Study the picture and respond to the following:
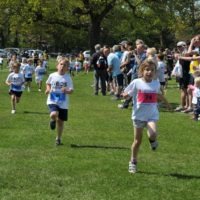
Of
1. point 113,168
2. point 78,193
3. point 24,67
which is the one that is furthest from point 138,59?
point 24,67

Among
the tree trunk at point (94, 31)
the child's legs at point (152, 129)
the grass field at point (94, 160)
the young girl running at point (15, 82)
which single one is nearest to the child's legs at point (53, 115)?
the grass field at point (94, 160)

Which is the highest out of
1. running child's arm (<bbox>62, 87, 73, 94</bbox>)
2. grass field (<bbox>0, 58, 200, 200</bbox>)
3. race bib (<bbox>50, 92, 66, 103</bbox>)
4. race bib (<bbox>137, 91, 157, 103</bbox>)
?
race bib (<bbox>137, 91, 157, 103</bbox>)

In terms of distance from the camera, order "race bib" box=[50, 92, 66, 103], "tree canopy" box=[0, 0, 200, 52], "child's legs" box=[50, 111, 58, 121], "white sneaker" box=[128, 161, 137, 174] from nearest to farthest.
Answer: "white sneaker" box=[128, 161, 137, 174] → "child's legs" box=[50, 111, 58, 121] → "race bib" box=[50, 92, 66, 103] → "tree canopy" box=[0, 0, 200, 52]

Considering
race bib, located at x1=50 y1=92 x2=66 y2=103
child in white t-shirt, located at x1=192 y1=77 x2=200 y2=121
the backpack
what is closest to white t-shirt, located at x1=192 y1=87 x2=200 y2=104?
child in white t-shirt, located at x1=192 y1=77 x2=200 y2=121

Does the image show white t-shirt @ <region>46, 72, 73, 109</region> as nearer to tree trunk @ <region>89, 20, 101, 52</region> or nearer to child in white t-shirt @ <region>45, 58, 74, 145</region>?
child in white t-shirt @ <region>45, 58, 74, 145</region>

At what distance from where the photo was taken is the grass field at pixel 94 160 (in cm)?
734

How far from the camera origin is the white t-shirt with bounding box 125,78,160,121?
27.0ft

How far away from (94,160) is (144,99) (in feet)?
5.52

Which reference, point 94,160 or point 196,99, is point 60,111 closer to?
point 94,160

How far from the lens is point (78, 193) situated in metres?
7.23

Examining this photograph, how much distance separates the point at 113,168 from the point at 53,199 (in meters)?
1.98

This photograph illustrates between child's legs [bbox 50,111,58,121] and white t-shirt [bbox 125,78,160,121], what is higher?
white t-shirt [bbox 125,78,160,121]

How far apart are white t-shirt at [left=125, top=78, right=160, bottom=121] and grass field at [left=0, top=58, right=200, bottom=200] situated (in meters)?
0.89

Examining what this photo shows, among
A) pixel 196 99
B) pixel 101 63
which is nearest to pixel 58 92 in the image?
pixel 196 99
